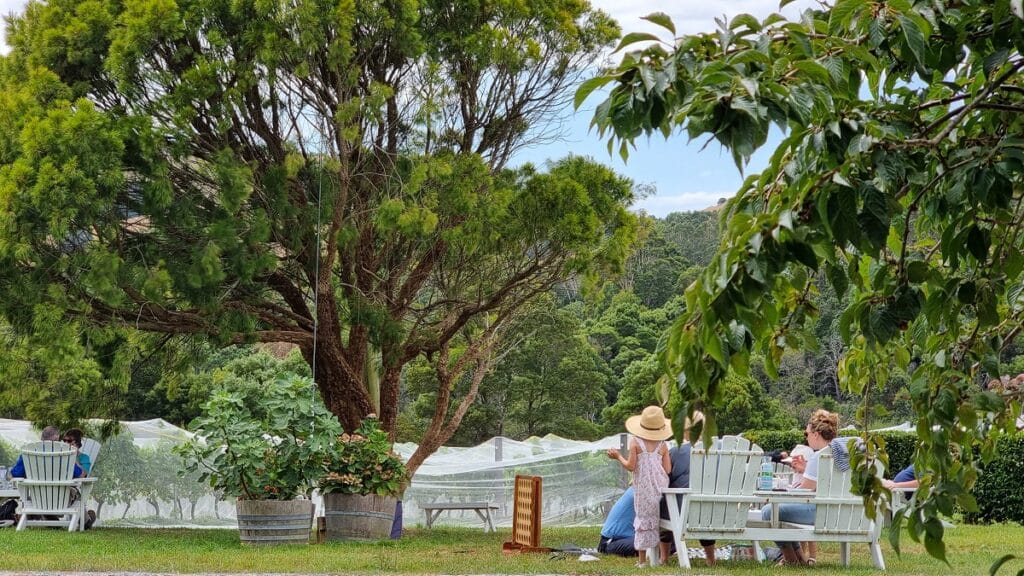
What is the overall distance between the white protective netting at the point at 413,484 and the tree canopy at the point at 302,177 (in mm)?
986

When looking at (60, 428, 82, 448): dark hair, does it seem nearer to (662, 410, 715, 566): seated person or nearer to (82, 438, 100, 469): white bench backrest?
(82, 438, 100, 469): white bench backrest

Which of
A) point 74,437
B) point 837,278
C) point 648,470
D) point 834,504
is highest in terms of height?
point 837,278

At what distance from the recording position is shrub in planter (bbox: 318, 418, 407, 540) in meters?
9.56

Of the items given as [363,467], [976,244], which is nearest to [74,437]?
[363,467]

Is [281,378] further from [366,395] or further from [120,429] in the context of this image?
[120,429]

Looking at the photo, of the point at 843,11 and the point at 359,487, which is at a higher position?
the point at 843,11

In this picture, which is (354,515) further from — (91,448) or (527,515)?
(91,448)

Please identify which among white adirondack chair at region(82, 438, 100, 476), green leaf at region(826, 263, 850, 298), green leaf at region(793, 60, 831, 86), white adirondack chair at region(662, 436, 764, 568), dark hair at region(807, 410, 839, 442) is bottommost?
white adirondack chair at region(662, 436, 764, 568)

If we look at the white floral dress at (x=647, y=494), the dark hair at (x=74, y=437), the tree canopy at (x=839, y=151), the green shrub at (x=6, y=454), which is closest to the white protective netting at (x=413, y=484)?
the green shrub at (x=6, y=454)

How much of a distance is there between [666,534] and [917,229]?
5.77m

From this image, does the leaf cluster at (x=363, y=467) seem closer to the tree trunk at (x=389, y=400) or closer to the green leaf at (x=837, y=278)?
the tree trunk at (x=389, y=400)

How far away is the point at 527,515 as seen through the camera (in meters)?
9.15

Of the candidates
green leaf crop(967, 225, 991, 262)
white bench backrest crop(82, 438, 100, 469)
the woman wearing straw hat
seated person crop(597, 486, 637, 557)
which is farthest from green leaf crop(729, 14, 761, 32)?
white bench backrest crop(82, 438, 100, 469)

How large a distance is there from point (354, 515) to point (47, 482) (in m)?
3.48
